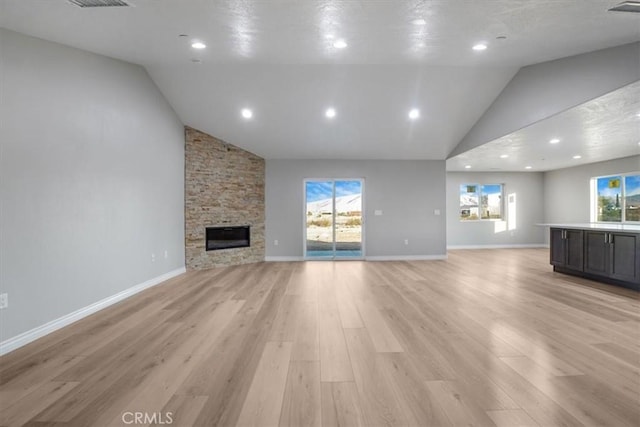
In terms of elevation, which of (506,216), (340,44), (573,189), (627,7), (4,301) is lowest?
(4,301)

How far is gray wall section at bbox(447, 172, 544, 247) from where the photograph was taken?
9.84 m

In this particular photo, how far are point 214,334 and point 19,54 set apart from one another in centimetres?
312

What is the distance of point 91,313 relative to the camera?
3631 mm

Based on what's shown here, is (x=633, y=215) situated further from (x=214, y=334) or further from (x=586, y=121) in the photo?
(x=214, y=334)

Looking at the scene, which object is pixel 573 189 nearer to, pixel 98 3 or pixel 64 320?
pixel 98 3

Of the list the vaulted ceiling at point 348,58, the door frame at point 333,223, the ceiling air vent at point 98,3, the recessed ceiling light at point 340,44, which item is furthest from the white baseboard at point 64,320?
the recessed ceiling light at point 340,44

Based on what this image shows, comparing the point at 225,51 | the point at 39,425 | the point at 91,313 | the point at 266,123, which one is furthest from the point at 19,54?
the point at 266,123

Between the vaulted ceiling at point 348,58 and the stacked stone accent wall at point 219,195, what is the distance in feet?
1.11

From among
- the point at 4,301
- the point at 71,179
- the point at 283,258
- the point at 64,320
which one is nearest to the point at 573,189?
the point at 283,258

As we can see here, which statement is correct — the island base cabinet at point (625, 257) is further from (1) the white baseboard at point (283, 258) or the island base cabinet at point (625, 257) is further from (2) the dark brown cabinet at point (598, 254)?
(1) the white baseboard at point (283, 258)

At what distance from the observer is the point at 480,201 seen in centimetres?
1004

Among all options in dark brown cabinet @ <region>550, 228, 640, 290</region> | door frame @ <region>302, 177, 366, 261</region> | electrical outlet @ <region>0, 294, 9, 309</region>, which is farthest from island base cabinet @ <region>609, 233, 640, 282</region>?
electrical outlet @ <region>0, 294, 9, 309</region>

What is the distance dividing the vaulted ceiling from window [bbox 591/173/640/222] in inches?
55.5

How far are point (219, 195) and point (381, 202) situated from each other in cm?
375
